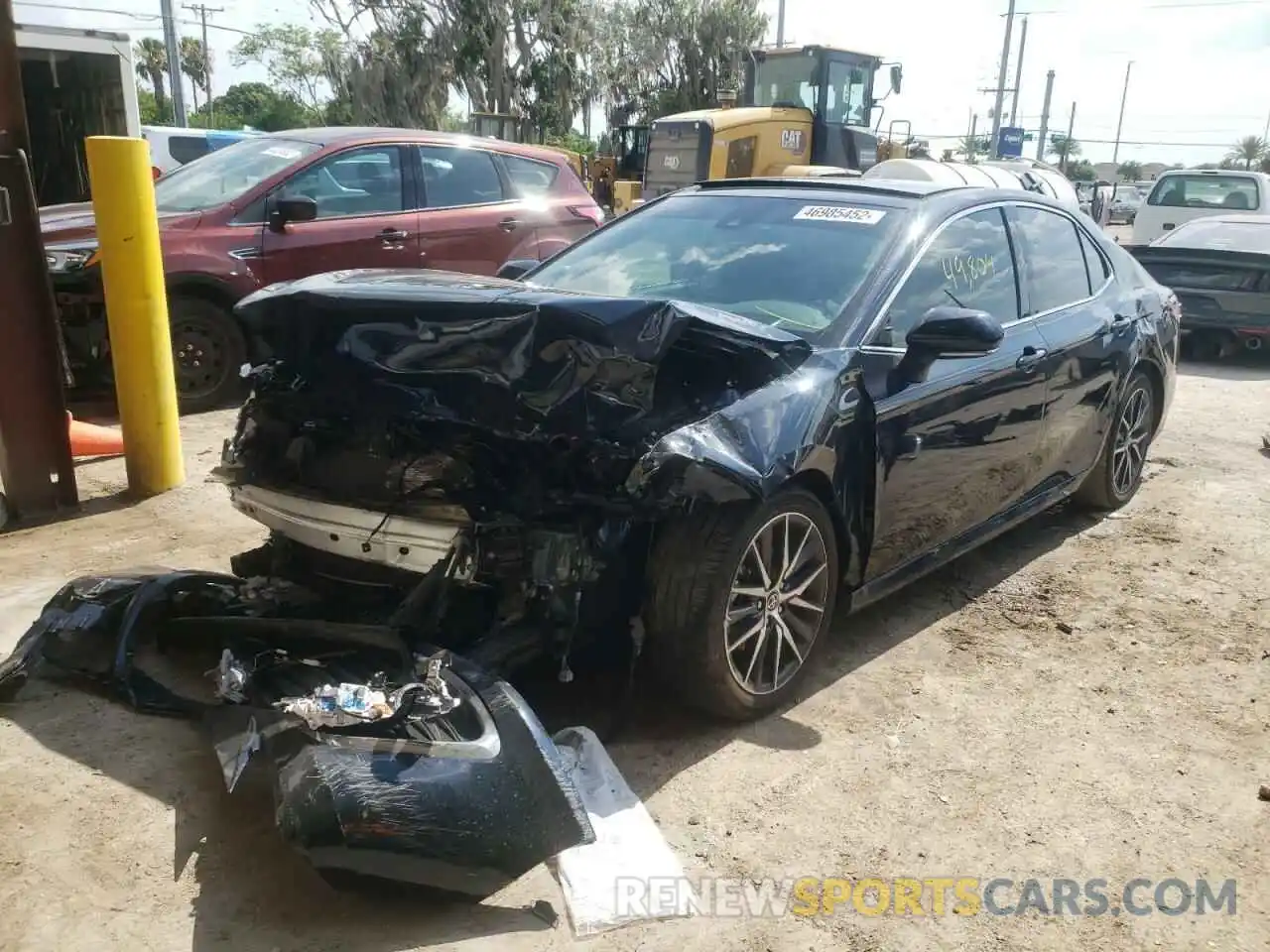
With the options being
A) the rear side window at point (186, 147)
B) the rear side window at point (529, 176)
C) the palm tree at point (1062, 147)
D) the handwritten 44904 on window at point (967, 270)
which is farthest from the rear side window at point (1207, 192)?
the palm tree at point (1062, 147)

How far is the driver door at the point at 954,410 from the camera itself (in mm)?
3566

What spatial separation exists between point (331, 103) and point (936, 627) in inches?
1481

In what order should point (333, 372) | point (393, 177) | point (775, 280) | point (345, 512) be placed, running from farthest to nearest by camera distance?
point (393, 177), point (775, 280), point (333, 372), point (345, 512)

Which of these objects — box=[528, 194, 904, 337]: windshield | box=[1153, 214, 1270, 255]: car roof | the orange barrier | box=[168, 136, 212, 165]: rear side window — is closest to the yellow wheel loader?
box=[1153, 214, 1270, 255]: car roof

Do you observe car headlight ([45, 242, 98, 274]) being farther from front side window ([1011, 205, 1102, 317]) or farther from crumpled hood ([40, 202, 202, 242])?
front side window ([1011, 205, 1102, 317])

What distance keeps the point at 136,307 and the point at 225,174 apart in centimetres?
258

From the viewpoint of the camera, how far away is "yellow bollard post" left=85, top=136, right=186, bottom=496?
5023mm

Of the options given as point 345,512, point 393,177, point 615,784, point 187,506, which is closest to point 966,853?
point 615,784

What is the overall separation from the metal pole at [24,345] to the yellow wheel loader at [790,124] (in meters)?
11.1

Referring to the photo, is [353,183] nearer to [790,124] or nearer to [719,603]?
[719,603]

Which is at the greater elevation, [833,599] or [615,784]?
[833,599]

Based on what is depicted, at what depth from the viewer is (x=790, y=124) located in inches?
602

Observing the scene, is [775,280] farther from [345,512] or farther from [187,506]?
[187,506]

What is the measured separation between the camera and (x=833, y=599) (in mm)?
3559
